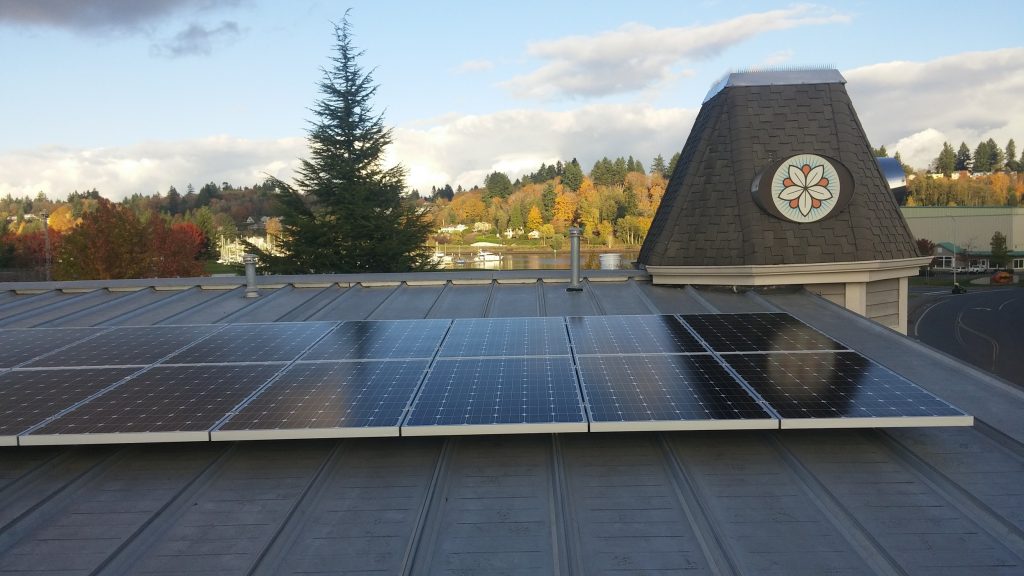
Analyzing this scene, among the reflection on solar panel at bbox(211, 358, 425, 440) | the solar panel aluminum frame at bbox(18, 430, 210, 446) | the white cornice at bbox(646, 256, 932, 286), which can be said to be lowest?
the solar panel aluminum frame at bbox(18, 430, 210, 446)

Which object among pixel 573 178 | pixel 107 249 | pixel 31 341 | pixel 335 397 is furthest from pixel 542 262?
pixel 335 397

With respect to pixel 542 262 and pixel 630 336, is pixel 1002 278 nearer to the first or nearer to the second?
pixel 542 262

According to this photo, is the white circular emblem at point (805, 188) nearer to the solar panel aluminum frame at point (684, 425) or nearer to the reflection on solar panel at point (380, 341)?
the reflection on solar panel at point (380, 341)

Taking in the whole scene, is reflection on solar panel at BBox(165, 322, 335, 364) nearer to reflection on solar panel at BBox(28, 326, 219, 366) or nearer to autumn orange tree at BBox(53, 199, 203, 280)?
reflection on solar panel at BBox(28, 326, 219, 366)

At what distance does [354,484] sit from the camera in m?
6.42

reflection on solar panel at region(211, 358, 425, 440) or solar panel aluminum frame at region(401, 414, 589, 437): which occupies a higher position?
reflection on solar panel at region(211, 358, 425, 440)

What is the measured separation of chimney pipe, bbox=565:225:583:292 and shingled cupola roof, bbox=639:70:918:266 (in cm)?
210

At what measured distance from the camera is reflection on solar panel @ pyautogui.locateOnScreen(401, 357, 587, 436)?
6.36 m

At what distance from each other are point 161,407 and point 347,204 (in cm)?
3125

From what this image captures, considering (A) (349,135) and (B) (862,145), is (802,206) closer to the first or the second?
(B) (862,145)

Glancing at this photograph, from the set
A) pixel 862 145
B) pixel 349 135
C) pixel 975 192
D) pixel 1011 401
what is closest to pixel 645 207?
pixel 349 135

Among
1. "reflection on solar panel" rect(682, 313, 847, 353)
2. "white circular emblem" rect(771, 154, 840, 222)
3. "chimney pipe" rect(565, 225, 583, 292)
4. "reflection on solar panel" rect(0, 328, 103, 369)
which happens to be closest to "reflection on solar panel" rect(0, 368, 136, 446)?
"reflection on solar panel" rect(0, 328, 103, 369)

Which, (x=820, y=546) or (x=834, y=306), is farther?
(x=834, y=306)

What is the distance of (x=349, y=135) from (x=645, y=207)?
8567cm
